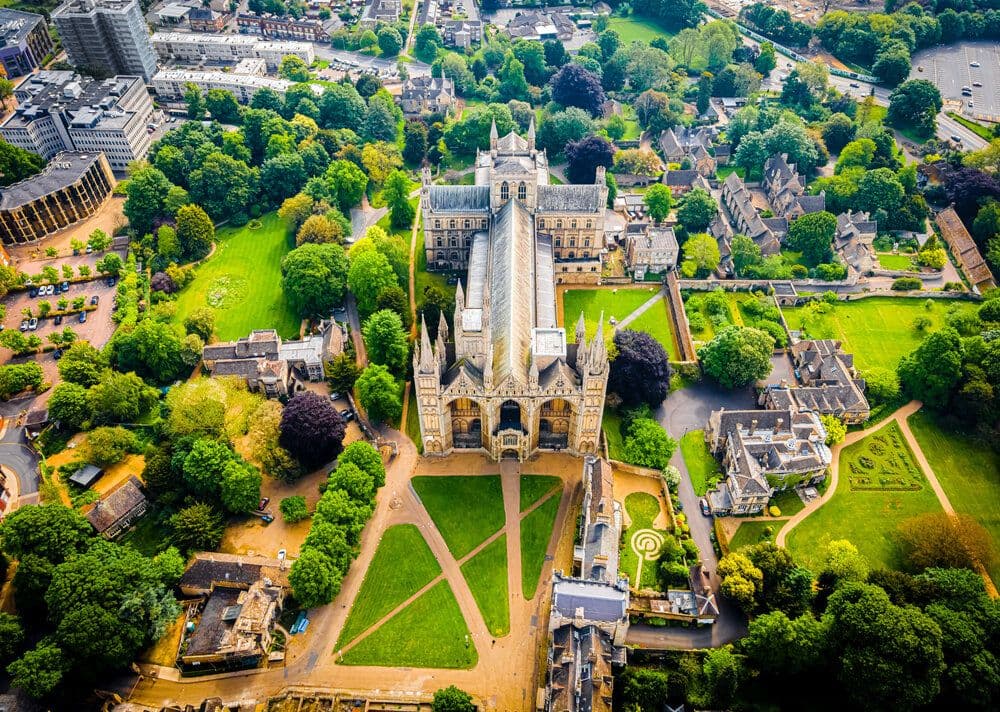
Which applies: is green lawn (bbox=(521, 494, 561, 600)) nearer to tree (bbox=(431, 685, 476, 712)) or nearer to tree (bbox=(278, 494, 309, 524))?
tree (bbox=(431, 685, 476, 712))

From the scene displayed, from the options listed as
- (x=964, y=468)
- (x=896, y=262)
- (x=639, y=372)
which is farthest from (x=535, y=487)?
(x=896, y=262)

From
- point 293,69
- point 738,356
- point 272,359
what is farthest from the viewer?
point 293,69

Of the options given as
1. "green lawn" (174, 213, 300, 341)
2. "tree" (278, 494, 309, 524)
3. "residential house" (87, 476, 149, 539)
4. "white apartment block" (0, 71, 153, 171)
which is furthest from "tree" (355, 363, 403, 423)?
"white apartment block" (0, 71, 153, 171)

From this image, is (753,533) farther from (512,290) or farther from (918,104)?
(918,104)

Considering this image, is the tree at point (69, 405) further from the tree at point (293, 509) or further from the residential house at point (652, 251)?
the residential house at point (652, 251)

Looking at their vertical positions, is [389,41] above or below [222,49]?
below

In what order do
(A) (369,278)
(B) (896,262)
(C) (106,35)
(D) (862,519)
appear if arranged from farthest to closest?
(C) (106,35) → (B) (896,262) → (A) (369,278) → (D) (862,519)

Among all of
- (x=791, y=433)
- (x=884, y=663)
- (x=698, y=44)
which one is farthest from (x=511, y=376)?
(x=698, y=44)

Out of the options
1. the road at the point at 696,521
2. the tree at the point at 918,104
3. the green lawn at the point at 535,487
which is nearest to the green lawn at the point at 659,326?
the road at the point at 696,521

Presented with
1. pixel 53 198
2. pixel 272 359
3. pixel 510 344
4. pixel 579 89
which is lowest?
pixel 272 359
